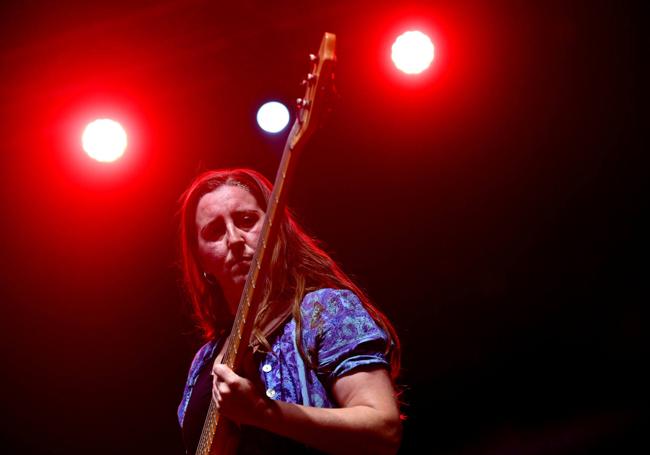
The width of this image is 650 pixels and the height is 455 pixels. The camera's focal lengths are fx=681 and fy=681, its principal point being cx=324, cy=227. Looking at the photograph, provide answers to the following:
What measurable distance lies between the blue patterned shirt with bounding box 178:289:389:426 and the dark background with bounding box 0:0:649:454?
1889 millimetres

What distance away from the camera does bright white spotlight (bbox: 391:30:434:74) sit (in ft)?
12.6

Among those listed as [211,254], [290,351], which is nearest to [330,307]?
[290,351]

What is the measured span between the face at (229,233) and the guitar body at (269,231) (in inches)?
19.8

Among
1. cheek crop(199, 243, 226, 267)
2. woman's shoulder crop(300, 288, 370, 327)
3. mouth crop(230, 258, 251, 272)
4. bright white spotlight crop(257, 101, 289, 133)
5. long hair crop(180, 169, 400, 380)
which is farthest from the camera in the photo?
bright white spotlight crop(257, 101, 289, 133)

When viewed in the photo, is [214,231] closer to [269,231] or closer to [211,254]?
[211,254]

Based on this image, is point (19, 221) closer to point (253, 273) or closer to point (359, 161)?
point (359, 161)

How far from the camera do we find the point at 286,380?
1810mm

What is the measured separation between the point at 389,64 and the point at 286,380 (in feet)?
8.58

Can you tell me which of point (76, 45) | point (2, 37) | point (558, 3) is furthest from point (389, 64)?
point (2, 37)

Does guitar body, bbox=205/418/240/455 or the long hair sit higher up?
the long hair

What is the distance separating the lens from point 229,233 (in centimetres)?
228

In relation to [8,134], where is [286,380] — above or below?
below

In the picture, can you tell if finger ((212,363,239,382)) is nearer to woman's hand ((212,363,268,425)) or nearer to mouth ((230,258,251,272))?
woman's hand ((212,363,268,425))

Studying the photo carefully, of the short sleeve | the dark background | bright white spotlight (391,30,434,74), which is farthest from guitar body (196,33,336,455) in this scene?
bright white spotlight (391,30,434,74)
